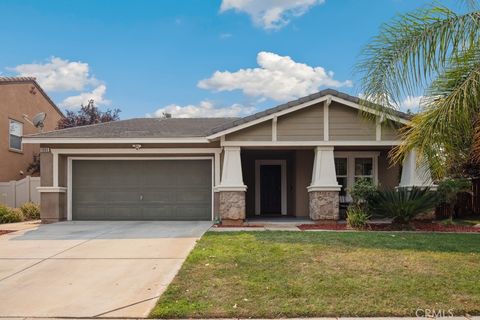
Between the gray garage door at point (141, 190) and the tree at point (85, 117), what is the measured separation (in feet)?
40.4

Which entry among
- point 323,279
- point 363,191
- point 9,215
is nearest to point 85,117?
point 9,215

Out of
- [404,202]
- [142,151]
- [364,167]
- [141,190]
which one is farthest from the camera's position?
[364,167]

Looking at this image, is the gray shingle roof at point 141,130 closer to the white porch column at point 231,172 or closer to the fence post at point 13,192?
the white porch column at point 231,172

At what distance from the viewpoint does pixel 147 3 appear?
13.0 meters

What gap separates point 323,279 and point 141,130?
33.5ft

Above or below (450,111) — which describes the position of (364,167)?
below

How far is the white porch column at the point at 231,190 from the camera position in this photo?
12.8 meters

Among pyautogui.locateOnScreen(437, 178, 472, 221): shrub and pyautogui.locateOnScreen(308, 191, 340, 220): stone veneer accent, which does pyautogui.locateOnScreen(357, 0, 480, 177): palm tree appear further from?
pyautogui.locateOnScreen(437, 178, 472, 221): shrub

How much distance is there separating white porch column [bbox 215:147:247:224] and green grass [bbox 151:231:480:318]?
136 inches

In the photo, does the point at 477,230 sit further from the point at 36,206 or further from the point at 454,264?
the point at 36,206

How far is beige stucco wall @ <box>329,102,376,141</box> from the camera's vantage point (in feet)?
42.5

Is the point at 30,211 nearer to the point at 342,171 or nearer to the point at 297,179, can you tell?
the point at 297,179

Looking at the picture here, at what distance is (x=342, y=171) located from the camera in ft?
48.9

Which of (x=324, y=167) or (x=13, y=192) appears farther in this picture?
(x=13, y=192)
